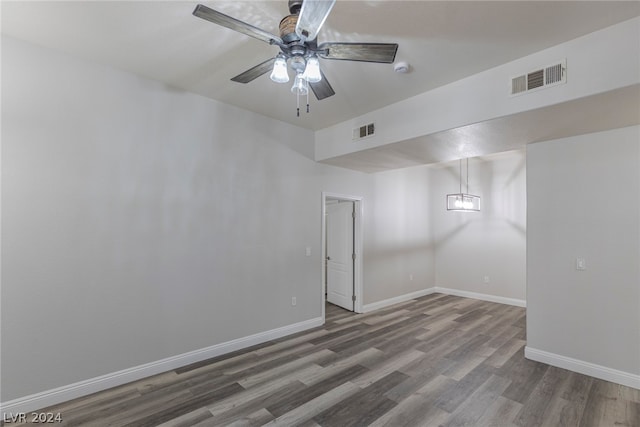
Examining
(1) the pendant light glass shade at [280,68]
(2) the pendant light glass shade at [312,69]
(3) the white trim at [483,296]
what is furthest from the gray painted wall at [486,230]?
(1) the pendant light glass shade at [280,68]

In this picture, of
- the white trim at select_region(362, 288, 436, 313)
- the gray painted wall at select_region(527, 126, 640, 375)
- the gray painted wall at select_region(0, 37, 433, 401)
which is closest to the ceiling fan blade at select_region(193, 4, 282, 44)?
the gray painted wall at select_region(0, 37, 433, 401)

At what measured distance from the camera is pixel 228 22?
158cm

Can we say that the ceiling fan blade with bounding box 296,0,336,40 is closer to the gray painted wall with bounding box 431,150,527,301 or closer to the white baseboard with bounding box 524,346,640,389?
the white baseboard with bounding box 524,346,640,389

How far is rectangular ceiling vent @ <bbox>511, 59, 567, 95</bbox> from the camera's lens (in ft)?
7.89

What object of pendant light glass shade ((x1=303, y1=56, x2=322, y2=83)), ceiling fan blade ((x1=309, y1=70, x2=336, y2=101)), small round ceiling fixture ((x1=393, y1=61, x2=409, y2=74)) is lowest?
pendant light glass shade ((x1=303, y1=56, x2=322, y2=83))

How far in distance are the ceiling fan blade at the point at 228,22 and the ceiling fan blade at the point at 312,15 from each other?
0.85 feet

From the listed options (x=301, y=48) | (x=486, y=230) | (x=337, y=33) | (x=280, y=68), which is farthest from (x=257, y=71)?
(x=486, y=230)

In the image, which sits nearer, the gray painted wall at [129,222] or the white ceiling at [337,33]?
the white ceiling at [337,33]

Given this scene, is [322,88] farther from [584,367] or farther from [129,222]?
[584,367]

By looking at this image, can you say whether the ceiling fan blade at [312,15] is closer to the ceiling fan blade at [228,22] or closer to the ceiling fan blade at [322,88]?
the ceiling fan blade at [228,22]

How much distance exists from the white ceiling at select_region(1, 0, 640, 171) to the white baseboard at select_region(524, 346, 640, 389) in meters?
2.74

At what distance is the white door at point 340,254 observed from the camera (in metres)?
5.56

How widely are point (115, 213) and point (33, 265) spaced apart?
0.73m

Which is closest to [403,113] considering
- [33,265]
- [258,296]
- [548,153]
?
[548,153]
